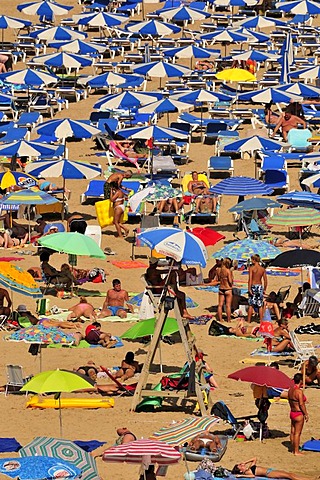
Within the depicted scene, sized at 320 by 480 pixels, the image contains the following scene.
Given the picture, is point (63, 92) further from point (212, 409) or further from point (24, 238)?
point (212, 409)

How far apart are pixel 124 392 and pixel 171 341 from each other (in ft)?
7.24

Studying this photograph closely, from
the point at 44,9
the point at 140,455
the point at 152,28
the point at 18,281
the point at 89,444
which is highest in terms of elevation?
the point at 140,455

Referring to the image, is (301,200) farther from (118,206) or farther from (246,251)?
(246,251)

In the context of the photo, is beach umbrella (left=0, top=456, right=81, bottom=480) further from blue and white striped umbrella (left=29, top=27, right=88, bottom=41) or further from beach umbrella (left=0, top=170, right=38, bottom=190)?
blue and white striped umbrella (left=29, top=27, right=88, bottom=41)

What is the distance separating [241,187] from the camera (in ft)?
73.5

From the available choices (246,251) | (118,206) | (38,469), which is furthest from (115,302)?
(38,469)

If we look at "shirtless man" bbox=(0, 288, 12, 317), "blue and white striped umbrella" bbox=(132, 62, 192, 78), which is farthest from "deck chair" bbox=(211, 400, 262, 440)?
"blue and white striped umbrella" bbox=(132, 62, 192, 78)

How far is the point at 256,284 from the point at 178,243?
3.17 meters

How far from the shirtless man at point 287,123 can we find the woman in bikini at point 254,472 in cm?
1501

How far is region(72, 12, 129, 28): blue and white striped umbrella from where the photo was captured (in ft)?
117

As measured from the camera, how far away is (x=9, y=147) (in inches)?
957

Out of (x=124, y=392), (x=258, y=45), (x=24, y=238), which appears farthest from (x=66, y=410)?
(x=258, y=45)

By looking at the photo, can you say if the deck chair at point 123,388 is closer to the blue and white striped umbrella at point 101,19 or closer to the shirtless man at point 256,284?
the shirtless man at point 256,284

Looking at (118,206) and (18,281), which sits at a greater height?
(18,281)
